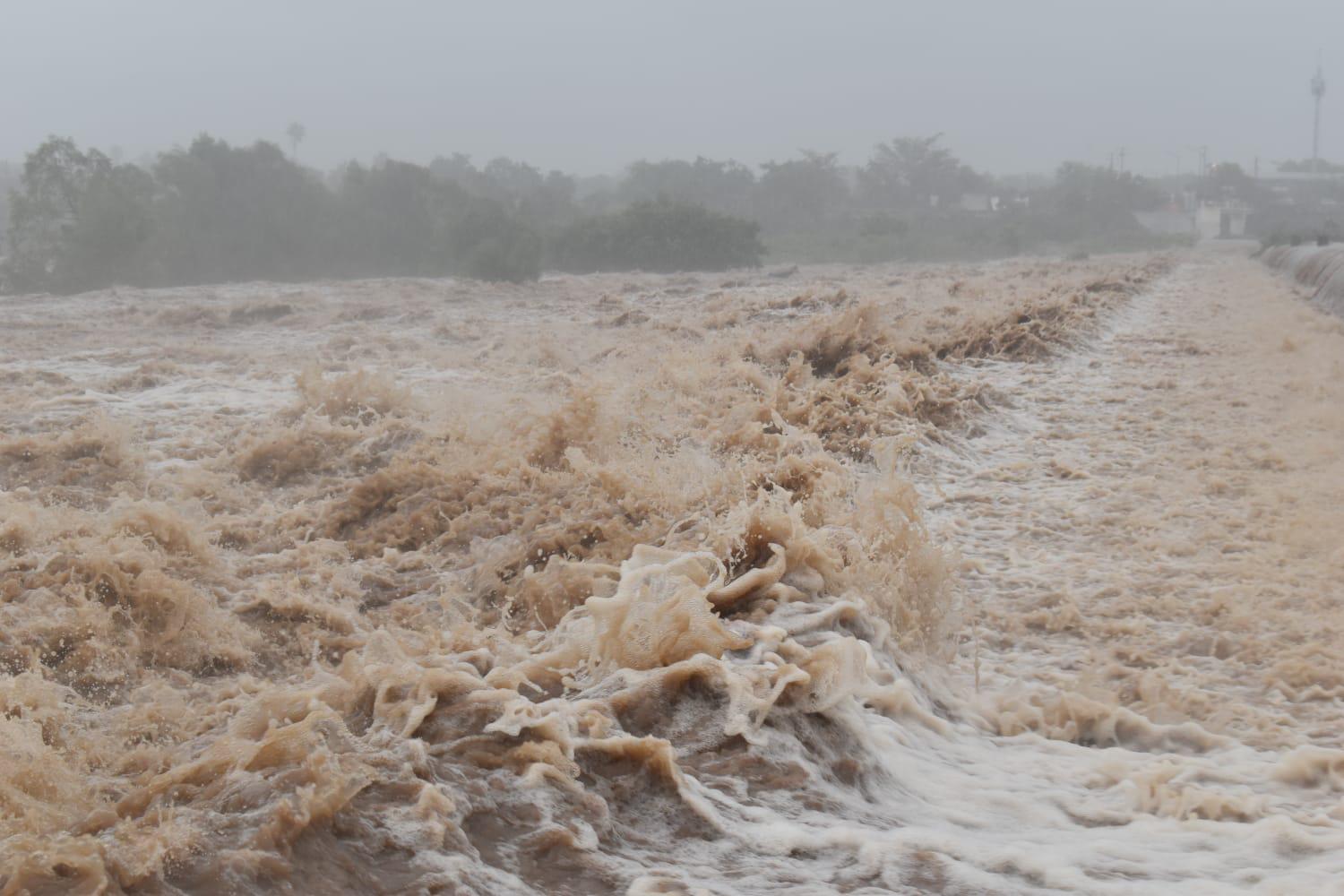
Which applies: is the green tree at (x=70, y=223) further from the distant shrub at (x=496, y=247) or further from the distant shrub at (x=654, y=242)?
the distant shrub at (x=654, y=242)

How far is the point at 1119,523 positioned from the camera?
219 inches

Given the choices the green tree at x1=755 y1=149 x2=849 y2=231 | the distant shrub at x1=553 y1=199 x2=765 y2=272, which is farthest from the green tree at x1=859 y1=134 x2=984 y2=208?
the distant shrub at x1=553 y1=199 x2=765 y2=272

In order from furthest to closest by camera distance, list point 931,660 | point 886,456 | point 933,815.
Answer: point 886,456
point 931,660
point 933,815

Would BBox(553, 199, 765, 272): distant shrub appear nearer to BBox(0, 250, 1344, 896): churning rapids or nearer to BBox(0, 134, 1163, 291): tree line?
BBox(0, 134, 1163, 291): tree line

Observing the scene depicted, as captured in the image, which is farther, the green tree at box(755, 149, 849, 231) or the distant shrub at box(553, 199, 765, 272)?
the green tree at box(755, 149, 849, 231)

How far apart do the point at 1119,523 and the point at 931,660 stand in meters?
2.21

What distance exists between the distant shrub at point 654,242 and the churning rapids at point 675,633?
24915mm

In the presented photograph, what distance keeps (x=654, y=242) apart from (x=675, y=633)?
31.7 metres

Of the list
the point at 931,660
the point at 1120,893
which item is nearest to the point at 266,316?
the point at 931,660

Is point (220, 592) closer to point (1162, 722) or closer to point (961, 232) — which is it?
point (1162, 722)

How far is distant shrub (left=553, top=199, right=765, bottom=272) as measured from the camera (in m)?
34.0

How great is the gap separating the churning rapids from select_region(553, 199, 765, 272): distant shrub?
24915 mm

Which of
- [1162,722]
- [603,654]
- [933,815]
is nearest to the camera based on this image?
[933,815]

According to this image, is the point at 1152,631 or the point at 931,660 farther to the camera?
the point at 1152,631
